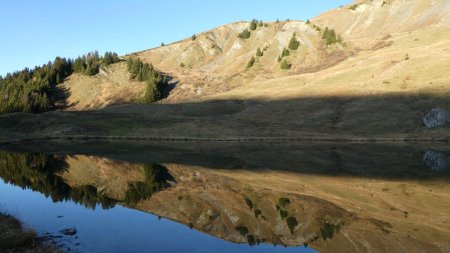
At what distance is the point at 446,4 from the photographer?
634ft

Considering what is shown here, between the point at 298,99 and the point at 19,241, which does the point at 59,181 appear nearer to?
the point at 19,241

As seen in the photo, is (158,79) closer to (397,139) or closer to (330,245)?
(397,139)

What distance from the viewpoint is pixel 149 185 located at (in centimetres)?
3722

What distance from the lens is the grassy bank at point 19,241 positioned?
54.6ft

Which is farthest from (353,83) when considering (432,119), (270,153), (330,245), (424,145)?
(330,245)

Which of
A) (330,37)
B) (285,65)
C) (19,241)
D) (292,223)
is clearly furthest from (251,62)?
(19,241)

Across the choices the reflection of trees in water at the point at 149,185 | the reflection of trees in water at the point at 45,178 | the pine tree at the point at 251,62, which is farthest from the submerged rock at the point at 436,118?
the pine tree at the point at 251,62

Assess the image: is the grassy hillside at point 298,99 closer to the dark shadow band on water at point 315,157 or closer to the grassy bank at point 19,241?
the dark shadow band on water at point 315,157

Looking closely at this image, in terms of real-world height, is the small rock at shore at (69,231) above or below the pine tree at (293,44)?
below

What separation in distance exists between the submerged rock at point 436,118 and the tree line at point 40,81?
11594 cm

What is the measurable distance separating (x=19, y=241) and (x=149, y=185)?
19789 mm

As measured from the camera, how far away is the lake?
2162cm

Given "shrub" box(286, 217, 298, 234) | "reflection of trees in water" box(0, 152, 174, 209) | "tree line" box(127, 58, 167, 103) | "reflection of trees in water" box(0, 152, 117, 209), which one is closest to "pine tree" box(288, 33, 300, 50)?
"tree line" box(127, 58, 167, 103)

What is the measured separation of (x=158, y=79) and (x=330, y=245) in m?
136
